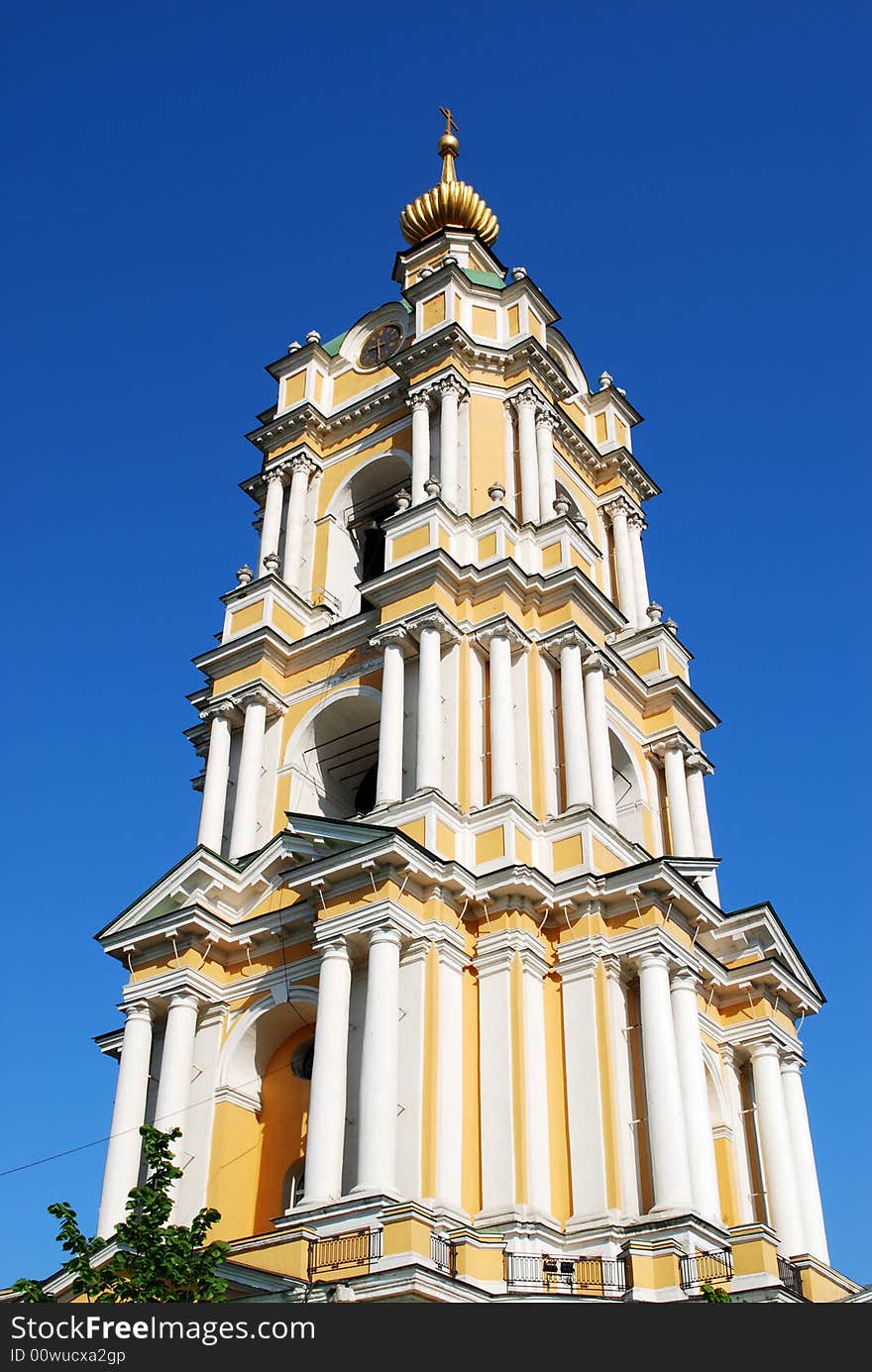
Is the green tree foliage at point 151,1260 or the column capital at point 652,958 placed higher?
the column capital at point 652,958

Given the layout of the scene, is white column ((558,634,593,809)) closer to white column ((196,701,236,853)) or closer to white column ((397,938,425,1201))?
white column ((397,938,425,1201))

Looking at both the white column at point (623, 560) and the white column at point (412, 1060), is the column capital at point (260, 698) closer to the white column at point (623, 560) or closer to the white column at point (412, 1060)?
the white column at point (623, 560)

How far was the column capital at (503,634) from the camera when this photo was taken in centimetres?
2658

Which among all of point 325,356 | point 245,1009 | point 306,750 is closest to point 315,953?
point 245,1009

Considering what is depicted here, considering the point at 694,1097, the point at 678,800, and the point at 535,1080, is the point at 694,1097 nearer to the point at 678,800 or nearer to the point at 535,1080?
the point at 535,1080

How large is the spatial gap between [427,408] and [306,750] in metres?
7.85

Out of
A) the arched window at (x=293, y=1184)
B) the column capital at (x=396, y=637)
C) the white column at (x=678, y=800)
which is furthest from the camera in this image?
the white column at (x=678, y=800)

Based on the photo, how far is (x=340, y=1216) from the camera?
1902 centimetres

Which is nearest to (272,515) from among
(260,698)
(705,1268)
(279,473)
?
(279,473)

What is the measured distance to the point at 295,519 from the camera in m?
32.8

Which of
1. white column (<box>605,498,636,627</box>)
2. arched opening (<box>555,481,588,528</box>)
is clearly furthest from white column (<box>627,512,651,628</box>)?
arched opening (<box>555,481,588,528</box>)

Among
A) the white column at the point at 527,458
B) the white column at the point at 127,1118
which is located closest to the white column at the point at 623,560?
the white column at the point at 527,458

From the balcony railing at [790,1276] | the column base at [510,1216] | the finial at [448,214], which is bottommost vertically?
the balcony railing at [790,1276]

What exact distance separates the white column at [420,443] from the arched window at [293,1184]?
12470 millimetres
